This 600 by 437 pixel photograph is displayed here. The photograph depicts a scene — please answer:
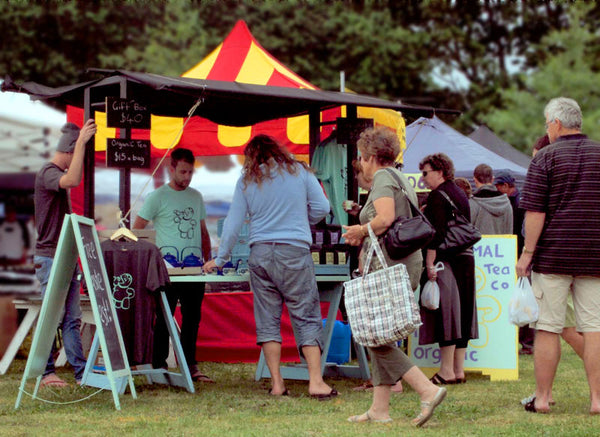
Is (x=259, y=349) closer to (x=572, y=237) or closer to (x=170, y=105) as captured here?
(x=170, y=105)

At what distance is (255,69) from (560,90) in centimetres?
1678

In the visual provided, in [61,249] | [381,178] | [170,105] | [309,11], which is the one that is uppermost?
[309,11]

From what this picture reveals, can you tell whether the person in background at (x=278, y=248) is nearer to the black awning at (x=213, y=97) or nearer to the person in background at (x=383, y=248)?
the black awning at (x=213, y=97)

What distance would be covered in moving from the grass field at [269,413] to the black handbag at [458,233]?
1.03 meters

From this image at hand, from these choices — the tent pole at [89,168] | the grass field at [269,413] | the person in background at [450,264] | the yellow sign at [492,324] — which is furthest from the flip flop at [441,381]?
the tent pole at [89,168]

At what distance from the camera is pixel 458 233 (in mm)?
6922

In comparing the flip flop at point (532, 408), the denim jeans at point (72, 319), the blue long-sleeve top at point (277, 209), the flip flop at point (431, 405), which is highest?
the blue long-sleeve top at point (277, 209)

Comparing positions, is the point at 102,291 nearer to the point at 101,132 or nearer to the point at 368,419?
the point at 368,419

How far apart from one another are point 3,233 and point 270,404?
9.95 m

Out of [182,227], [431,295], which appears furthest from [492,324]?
[182,227]

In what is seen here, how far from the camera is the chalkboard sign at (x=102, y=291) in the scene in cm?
577

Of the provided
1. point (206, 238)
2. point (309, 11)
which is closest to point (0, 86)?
point (206, 238)

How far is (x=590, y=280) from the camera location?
5367 millimetres

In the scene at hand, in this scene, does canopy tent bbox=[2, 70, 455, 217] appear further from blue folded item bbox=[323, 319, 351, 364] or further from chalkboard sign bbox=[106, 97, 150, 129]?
blue folded item bbox=[323, 319, 351, 364]
